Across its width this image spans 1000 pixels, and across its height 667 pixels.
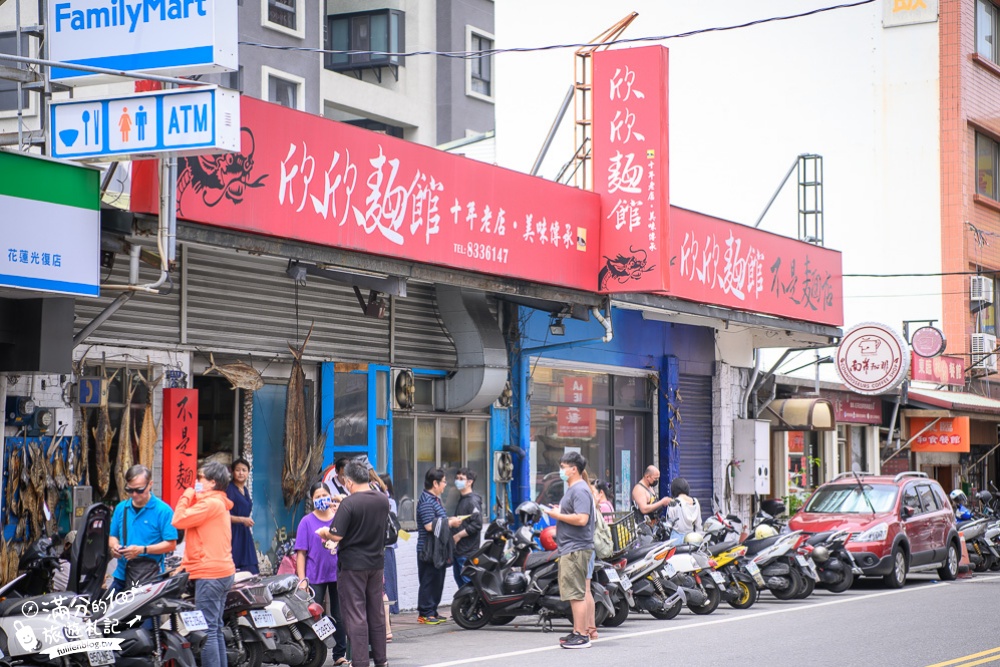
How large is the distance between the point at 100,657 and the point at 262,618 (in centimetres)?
171

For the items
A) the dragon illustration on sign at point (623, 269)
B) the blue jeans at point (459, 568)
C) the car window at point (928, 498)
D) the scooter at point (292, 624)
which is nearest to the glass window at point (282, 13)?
the dragon illustration on sign at point (623, 269)

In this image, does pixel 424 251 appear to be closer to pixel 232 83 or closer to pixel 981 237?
pixel 232 83

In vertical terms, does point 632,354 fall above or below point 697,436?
above

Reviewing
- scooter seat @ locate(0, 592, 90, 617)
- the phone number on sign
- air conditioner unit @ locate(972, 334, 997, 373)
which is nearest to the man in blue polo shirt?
scooter seat @ locate(0, 592, 90, 617)

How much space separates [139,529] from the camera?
10.9 meters

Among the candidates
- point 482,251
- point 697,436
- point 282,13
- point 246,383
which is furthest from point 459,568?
point 282,13

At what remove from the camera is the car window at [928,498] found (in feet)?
68.7

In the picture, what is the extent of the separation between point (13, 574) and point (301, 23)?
90.2 ft

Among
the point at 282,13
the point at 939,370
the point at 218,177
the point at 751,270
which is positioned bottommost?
the point at 939,370

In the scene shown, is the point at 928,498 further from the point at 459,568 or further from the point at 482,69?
the point at 482,69

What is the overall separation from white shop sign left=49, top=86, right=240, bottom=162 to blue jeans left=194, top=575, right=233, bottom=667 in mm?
3370

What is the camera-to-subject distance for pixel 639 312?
2178cm

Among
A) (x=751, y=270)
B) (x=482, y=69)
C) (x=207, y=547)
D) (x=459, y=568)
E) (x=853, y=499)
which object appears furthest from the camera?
(x=482, y=69)

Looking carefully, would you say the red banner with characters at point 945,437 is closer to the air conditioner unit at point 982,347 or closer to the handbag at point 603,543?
the air conditioner unit at point 982,347
